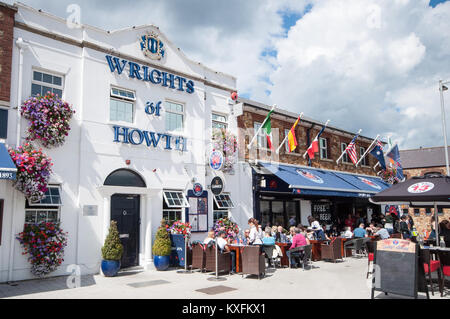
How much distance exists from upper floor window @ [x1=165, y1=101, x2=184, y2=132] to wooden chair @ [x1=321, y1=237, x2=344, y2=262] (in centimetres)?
680

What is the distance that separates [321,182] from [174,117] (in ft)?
26.2

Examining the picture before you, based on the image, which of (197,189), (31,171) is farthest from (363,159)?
(31,171)

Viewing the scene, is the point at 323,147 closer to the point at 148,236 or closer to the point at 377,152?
the point at 377,152

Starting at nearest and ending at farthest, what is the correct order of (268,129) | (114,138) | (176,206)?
(114,138), (176,206), (268,129)

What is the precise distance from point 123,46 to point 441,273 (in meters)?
11.1

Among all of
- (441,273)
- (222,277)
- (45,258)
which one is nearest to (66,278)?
(45,258)

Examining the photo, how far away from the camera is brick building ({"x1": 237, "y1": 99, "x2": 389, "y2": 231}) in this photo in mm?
16078

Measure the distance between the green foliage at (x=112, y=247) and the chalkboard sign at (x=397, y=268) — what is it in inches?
268

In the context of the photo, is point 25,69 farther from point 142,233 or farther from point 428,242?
point 428,242

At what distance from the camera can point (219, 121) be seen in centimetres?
1523

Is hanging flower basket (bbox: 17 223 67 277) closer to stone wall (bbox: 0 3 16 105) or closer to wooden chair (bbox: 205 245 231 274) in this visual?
stone wall (bbox: 0 3 16 105)
